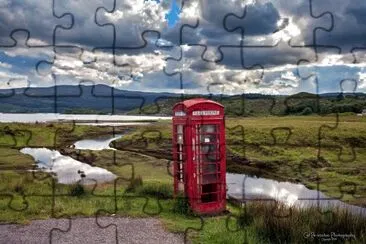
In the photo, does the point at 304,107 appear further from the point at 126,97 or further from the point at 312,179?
the point at 126,97

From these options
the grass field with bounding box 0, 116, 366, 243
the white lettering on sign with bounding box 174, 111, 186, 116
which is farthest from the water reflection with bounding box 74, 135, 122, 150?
the white lettering on sign with bounding box 174, 111, 186, 116

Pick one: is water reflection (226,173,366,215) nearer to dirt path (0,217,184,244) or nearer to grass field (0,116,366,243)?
grass field (0,116,366,243)

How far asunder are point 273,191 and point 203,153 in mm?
10837

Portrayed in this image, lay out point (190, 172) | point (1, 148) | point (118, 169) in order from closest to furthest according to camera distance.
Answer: point (190, 172) → point (118, 169) → point (1, 148)

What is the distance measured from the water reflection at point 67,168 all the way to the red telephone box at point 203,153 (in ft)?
33.0

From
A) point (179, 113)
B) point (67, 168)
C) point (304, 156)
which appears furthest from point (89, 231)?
point (304, 156)

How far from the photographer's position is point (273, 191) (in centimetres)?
2339

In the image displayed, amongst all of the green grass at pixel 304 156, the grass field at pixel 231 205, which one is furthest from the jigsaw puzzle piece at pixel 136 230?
the green grass at pixel 304 156

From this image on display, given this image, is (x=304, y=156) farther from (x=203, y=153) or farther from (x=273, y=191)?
(x=203, y=153)

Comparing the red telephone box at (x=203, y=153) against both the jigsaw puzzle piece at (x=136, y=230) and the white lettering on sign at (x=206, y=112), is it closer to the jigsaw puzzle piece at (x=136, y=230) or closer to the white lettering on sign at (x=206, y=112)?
the white lettering on sign at (x=206, y=112)

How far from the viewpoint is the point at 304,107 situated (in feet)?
139

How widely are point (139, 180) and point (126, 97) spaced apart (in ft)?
18.9

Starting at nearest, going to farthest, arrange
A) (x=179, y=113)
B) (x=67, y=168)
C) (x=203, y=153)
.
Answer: (x=203, y=153), (x=179, y=113), (x=67, y=168)

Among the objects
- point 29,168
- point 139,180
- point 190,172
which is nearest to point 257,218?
point 190,172
